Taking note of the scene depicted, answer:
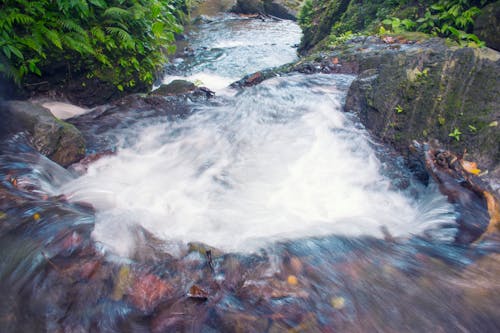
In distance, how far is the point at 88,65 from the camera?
595 cm

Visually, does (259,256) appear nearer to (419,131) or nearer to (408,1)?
(419,131)

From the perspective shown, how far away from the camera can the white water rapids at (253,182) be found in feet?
10.8

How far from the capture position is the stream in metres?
2.25

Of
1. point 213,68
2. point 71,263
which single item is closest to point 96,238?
point 71,263

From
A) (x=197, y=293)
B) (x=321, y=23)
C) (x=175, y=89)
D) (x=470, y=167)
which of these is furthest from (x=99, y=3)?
(x=321, y=23)

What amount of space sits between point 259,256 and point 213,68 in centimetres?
921

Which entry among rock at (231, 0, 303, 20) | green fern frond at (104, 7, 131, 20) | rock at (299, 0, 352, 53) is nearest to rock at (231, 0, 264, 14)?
rock at (231, 0, 303, 20)

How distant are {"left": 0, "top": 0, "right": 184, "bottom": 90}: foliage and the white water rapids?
61.5 inches

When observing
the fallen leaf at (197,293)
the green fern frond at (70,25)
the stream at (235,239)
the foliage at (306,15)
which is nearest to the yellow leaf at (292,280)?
the stream at (235,239)

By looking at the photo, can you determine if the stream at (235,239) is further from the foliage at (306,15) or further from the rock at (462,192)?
the foliage at (306,15)

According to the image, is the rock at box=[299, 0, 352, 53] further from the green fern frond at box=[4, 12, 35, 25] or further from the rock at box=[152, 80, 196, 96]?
the green fern frond at box=[4, 12, 35, 25]

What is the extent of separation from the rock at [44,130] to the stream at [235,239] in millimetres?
246

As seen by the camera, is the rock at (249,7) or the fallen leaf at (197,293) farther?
the rock at (249,7)

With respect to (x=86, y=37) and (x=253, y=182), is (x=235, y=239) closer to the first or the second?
(x=253, y=182)
